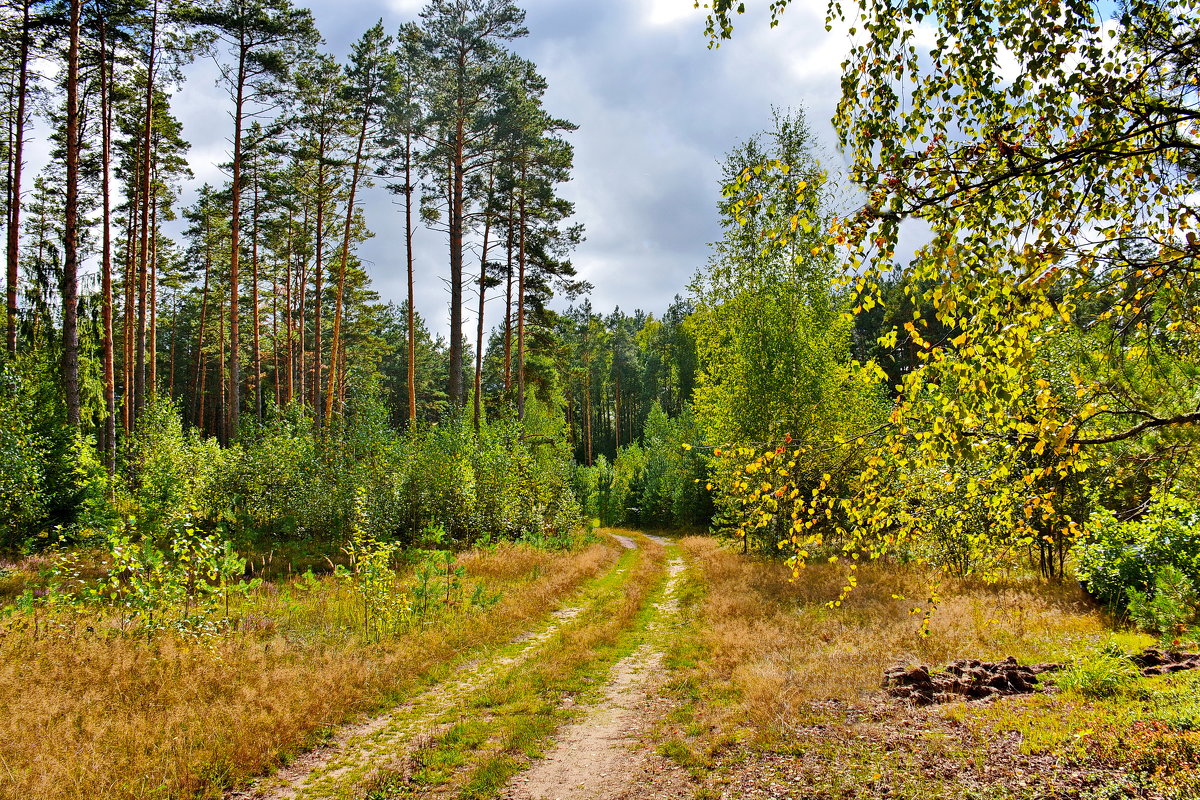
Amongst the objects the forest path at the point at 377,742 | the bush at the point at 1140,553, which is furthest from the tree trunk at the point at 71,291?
the bush at the point at 1140,553

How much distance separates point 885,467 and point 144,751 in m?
6.31

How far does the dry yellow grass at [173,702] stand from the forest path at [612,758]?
237 centimetres

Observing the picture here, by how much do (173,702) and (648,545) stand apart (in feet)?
71.3

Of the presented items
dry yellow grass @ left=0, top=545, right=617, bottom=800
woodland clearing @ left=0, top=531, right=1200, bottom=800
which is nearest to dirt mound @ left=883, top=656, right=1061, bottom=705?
woodland clearing @ left=0, top=531, right=1200, bottom=800

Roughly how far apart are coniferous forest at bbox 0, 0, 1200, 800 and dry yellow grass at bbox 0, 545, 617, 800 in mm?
39

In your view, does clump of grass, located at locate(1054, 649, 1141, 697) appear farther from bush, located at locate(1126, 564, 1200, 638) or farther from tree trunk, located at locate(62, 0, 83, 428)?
tree trunk, located at locate(62, 0, 83, 428)

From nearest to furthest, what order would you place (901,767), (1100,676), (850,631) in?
(901,767), (1100,676), (850,631)

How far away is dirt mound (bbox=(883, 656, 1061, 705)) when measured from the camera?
19.8 feet

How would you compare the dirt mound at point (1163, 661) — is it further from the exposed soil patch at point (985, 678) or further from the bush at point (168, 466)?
the bush at point (168, 466)

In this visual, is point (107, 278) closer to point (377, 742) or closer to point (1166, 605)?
point (377, 742)

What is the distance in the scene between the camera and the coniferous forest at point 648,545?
290 centimetres

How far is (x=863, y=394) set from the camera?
16.6m

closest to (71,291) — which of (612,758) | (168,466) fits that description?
(168,466)

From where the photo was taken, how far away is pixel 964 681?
20.4 feet
